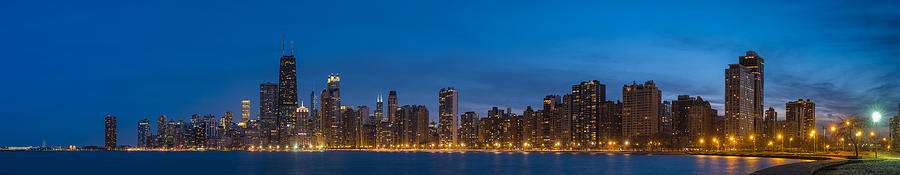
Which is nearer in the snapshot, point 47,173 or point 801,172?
point 801,172

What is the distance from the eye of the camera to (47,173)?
116500mm

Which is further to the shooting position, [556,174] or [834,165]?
[556,174]

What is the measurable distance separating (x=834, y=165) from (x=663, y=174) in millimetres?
27593

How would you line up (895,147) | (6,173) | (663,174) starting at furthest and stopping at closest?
1. (895,147)
2. (6,173)
3. (663,174)

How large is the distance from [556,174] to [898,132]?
150 meters

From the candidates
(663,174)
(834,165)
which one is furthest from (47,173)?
(834,165)

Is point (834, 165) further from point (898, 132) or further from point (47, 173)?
point (898, 132)

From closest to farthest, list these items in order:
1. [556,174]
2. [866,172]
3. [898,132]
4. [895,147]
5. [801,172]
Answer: [801,172] < [866,172] < [556,174] < [895,147] < [898,132]

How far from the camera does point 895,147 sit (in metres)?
158

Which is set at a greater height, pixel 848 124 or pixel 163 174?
pixel 848 124

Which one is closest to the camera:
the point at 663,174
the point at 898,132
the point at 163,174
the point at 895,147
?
the point at 663,174

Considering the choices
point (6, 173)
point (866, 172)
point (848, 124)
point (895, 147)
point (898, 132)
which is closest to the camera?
point (866, 172)

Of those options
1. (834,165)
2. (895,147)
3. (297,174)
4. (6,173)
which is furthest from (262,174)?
(895,147)

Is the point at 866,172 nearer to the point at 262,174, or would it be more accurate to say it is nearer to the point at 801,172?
the point at 801,172
